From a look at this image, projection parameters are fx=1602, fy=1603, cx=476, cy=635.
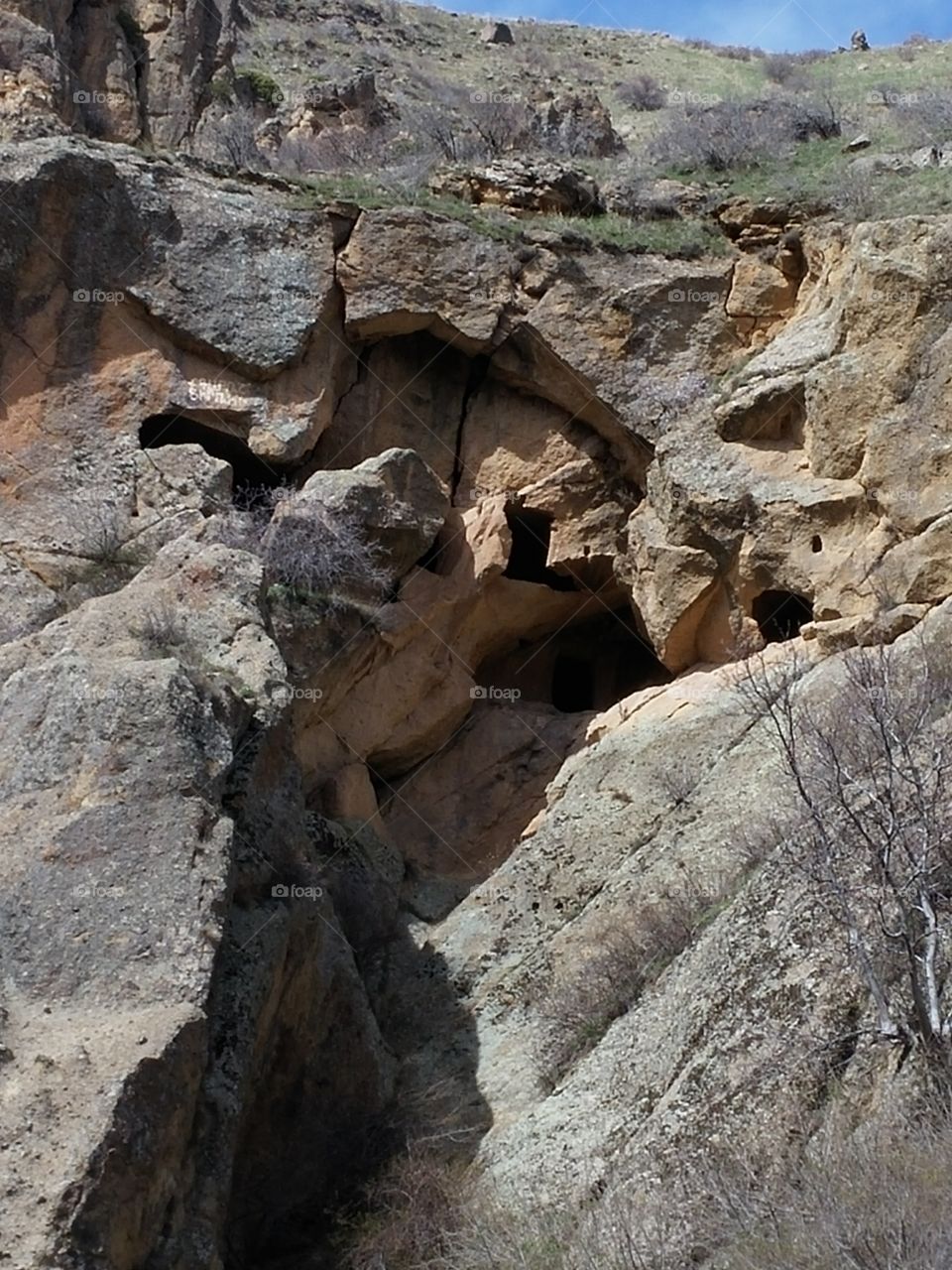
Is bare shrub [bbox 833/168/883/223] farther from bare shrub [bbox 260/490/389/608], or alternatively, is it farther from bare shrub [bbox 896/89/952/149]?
bare shrub [bbox 260/490/389/608]

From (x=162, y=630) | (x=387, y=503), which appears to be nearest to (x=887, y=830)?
(x=162, y=630)

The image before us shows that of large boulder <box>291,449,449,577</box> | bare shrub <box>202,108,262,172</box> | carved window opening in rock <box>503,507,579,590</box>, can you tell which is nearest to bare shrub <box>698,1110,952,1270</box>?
large boulder <box>291,449,449,577</box>

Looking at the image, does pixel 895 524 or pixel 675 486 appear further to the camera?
pixel 675 486

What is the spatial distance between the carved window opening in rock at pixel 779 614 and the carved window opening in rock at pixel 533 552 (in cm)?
259

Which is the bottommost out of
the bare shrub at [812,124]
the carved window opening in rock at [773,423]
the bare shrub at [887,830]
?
the bare shrub at [887,830]

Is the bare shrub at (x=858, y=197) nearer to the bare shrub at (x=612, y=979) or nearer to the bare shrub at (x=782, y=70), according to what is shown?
the bare shrub at (x=612, y=979)

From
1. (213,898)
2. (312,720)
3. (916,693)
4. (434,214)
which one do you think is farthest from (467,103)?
(213,898)

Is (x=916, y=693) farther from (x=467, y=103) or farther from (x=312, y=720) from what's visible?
(x=467, y=103)

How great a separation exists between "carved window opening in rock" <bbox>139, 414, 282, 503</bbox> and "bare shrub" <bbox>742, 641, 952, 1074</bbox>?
664 cm

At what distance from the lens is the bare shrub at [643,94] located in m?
33.4

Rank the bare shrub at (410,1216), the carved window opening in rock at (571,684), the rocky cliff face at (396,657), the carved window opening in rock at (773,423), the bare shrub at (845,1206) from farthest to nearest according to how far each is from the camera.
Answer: the carved window opening in rock at (571,684) < the carved window opening in rock at (773,423) < the bare shrub at (410,1216) < the rocky cliff face at (396,657) < the bare shrub at (845,1206)

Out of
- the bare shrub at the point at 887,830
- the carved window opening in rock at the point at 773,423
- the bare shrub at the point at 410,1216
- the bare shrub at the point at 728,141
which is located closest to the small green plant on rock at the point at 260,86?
the bare shrub at the point at 728,141

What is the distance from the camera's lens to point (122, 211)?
16.5 meters

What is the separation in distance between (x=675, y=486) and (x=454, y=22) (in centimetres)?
2733
